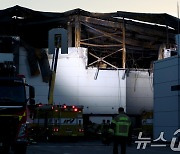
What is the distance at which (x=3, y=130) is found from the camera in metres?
17.0

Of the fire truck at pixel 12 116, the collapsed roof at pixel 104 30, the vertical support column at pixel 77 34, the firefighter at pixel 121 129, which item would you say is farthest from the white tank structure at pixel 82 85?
the firefighter at pixel 121 129

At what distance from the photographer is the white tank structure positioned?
4809 cm

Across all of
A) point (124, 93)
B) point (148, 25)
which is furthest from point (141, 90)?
point (148, 25)

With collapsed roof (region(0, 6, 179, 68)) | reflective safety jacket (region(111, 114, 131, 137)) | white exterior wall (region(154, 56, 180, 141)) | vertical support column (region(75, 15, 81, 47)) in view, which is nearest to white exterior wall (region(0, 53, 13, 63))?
collapsed roof (region(0, 6, 179, 68))

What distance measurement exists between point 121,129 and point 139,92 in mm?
35416

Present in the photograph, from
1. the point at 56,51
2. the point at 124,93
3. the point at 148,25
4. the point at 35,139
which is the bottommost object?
the point at 35,139

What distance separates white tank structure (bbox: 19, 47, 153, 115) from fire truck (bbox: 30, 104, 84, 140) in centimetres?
1227

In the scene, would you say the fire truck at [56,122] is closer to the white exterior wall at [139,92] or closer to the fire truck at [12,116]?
the white exterior wall at [139,92]

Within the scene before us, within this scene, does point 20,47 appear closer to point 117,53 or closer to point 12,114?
point 117,53

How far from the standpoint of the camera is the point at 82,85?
4875cm

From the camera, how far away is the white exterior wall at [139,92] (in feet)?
167

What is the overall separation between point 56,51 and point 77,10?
15.2 feet

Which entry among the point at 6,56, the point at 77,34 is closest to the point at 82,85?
the point at 77,34

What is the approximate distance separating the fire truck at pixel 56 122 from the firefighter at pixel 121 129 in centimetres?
1880
